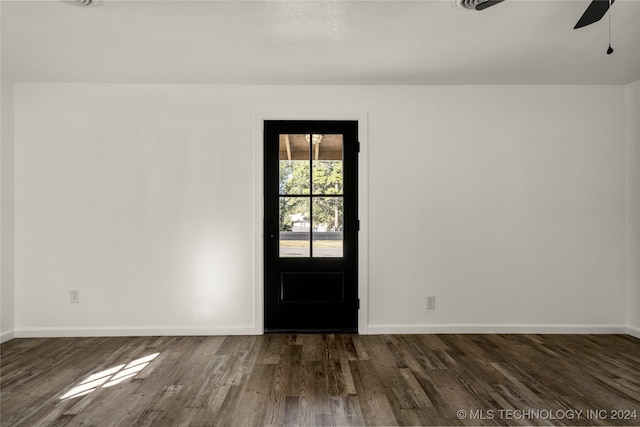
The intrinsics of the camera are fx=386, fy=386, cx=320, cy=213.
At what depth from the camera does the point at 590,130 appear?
151 inches

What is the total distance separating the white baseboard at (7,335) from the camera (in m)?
3.52

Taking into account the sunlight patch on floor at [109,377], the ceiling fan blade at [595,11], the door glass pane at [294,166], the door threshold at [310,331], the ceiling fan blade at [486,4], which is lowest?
the door threshold at [310,331]

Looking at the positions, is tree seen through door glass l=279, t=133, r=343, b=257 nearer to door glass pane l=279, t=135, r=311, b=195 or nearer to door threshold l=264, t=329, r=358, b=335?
door glass pane l=279, t=135, r=311, b=195

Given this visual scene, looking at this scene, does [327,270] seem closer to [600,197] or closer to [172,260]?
[172,260]

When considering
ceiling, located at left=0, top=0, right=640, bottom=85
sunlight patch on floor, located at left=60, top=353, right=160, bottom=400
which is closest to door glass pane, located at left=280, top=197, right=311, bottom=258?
ceiling, located at left=0, top=0, right=640, bottom=85

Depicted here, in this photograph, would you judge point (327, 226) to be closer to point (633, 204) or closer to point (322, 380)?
point (322, 380)

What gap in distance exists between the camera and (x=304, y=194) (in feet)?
12.8

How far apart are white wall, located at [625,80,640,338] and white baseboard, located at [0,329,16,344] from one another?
5921 millimetres

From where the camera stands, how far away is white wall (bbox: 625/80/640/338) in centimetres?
371

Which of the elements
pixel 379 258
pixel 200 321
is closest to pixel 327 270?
pixel 379 258

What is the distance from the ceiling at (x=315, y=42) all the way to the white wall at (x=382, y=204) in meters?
0.25

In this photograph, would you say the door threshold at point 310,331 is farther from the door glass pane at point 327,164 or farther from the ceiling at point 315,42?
the ceiling at point 315,42

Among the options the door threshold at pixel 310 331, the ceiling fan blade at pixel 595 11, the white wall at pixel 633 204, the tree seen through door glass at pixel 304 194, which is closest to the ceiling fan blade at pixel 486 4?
the ceiling fan blade at pixel 595 11

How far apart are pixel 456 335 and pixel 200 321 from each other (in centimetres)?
250
